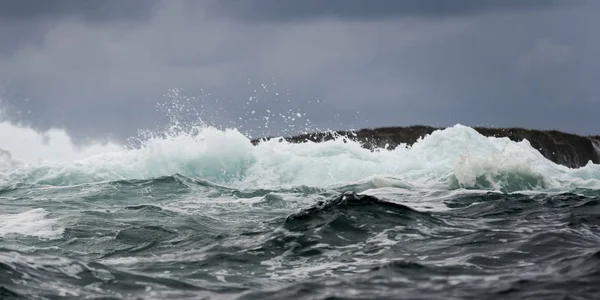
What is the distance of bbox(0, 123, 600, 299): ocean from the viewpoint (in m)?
7.84

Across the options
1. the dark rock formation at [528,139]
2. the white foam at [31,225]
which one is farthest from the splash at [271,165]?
the dark rock formation at [528,139]

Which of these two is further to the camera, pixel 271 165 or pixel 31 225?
pixel 271 165

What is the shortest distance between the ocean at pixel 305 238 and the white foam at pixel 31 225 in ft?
0.12

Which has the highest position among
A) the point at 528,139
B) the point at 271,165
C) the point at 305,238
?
the point at 528,139

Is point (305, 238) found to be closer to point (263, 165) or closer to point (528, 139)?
point (263, 165)

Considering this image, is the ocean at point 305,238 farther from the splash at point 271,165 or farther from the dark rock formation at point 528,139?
the dark rock formation at point 528,139

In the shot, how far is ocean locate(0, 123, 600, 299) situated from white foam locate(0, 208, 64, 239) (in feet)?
0.12

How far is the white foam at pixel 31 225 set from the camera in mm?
12586

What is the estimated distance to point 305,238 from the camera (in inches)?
423

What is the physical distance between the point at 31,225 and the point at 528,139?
35.6 metres

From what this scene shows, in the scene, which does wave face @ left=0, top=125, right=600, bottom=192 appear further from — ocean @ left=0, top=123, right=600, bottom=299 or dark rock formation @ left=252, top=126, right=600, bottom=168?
dark rock formation @ left=252, top=126, right=600, bottom=168

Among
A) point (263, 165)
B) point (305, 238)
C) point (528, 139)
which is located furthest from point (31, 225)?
point (528, 139)

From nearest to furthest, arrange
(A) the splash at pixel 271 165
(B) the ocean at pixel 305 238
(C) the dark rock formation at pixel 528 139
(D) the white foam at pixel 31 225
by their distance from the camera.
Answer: (B) the ocean at pixel 305 238 → (D) the white foam at pixel 31 225 → (A) the splash at pixel 271 165 → (C) the dark rock formation at pixel 528 139

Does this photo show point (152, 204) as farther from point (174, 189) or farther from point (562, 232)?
point (562, 232)
